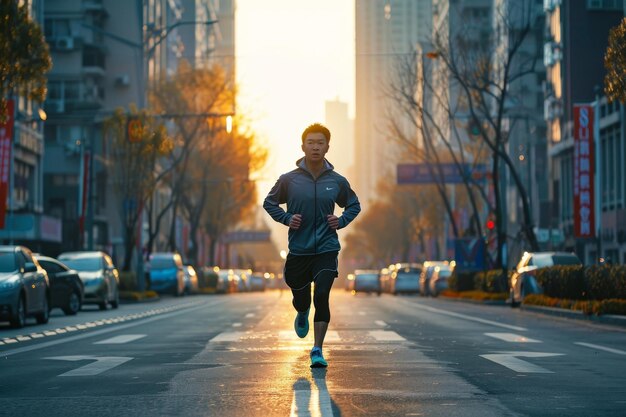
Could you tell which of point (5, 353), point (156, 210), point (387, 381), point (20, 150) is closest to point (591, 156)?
point (20, 150)

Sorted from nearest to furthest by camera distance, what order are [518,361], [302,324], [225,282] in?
[302,324] < [518,361] < [225,282]

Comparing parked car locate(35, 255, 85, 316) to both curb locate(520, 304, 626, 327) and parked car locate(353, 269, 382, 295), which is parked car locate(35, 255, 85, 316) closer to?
curb locate(520, 304, 626, 327)

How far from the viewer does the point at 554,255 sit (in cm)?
3988

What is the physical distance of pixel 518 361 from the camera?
14.2 m

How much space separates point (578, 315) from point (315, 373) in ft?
57.1

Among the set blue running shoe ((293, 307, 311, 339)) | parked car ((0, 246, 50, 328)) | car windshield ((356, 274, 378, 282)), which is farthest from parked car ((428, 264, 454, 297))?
blue running shoe ((293, 307, 311, 339))

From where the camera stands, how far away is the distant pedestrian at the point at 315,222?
12.7 m

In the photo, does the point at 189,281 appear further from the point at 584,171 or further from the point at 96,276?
the point at 96,276

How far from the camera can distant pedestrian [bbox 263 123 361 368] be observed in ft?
41.7

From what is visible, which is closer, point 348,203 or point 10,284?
point 348,203

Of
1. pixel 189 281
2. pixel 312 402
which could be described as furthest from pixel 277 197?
pixel 189 281

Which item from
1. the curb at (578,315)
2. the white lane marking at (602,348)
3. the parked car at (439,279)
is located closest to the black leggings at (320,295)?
the white lane marking at (602,348)

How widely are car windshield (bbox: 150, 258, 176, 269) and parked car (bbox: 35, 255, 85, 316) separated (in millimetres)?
27741

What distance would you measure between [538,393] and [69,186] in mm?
80181
